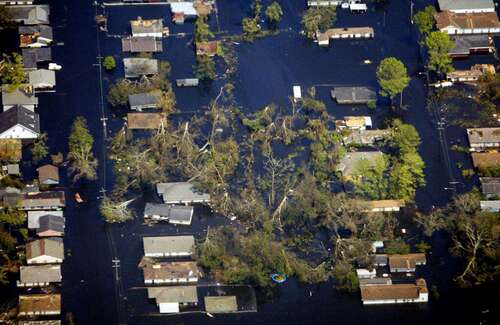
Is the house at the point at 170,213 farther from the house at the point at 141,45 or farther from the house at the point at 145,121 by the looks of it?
the house at the point at 141,45

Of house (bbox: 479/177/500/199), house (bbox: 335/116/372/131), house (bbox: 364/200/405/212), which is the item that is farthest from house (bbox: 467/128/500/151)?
house (bbox: 364/200/405/212)

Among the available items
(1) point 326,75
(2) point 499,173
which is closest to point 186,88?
(1) point 326,75

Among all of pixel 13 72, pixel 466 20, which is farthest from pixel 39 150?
pixel 466 20

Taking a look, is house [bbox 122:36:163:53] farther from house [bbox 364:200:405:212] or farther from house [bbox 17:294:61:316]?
house [bbox 17:294:61:316]

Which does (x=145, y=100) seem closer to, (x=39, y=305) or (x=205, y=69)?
(x=205, y=69)

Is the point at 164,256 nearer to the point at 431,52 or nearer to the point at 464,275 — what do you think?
the point at 464,275
